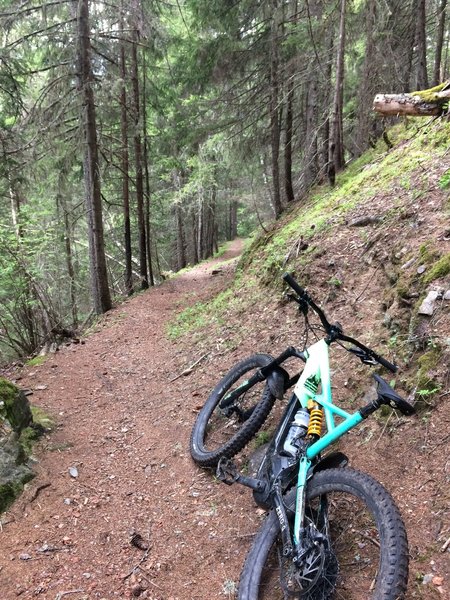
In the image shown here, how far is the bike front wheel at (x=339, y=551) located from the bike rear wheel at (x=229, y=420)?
3.79 ft

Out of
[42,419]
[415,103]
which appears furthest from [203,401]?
[415,103]

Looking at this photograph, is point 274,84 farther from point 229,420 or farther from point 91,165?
point 229,420

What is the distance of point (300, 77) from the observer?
33.1 feet

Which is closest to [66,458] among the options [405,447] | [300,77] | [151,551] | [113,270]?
[151,551]

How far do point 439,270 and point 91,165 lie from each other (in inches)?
358

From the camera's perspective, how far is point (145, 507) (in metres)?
3.99

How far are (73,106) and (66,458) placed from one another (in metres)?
8.95

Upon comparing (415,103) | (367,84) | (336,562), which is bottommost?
(336,562)

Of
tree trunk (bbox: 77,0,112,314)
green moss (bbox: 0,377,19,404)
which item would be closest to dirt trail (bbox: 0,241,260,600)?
green moss (bbox: 0,377,19,404)

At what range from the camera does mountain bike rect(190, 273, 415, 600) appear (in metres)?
2.35

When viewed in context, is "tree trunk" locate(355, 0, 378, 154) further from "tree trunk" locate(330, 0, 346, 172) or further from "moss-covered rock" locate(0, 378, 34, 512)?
"moss-covered rock" locate(0, 378, 34, 512)

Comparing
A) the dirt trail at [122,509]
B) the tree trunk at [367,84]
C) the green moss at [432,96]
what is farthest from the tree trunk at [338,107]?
the dirt trail at [122,509]

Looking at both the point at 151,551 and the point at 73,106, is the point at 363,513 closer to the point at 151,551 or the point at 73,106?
the point at 151,551

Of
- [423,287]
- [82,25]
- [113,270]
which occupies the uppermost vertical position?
[82,25]
